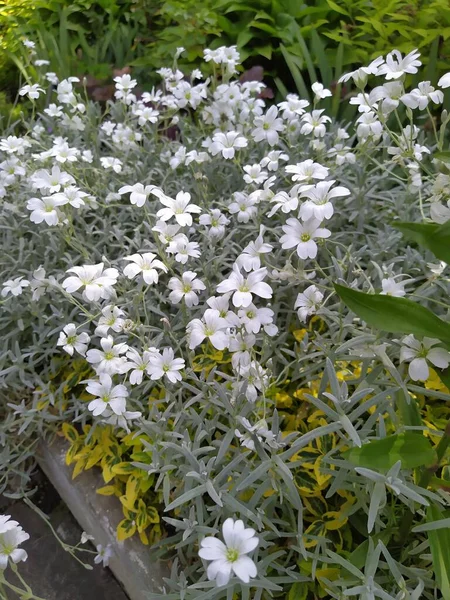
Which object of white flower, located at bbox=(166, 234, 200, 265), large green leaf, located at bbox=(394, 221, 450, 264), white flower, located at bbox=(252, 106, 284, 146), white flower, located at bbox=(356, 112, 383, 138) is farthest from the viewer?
white flower, located at bbox=(252, 106, 284, 146)

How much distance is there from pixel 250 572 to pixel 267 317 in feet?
1.59

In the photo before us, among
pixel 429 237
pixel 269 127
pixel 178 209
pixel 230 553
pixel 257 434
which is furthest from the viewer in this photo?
pixel 269 127

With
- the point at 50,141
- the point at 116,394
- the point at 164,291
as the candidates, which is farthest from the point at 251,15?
the point at 116,394

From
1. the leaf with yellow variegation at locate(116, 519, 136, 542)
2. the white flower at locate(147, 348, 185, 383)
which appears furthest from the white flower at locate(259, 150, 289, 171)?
the leaf with yellow variegation at locate(116, 519, 136, 542)

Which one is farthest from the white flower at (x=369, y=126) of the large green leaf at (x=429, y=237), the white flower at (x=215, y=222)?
the large green leaf at (x=429, y=237)

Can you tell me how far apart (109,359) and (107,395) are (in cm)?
8

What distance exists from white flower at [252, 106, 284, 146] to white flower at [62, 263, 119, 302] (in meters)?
0.79

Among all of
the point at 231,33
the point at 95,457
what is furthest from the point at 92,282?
the point at 231,33

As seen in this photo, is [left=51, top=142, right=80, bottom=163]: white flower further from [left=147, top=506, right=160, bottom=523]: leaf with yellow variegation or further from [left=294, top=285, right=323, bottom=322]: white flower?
[left=147, top=506, right=160, bottom=523]: leaf with yellow variegation

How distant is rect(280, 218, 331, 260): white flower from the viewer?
111 centimetres

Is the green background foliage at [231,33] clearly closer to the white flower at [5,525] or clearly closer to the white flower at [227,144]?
the white flower at [227,144]

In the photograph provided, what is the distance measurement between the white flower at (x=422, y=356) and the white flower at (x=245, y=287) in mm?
283

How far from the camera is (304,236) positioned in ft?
3.75

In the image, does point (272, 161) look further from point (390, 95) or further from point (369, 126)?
point (390, 95)
